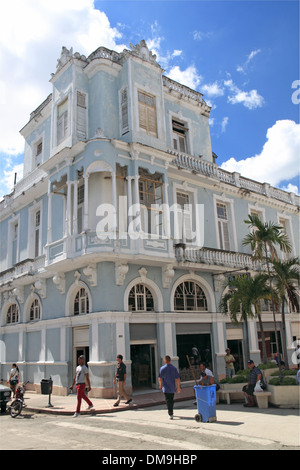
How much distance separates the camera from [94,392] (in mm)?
15758

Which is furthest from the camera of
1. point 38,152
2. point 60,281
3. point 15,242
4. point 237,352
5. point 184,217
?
point 15,242

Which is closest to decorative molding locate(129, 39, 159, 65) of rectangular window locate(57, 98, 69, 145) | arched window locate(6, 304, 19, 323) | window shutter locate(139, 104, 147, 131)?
window shutter locate(139, 104, 147, 131)

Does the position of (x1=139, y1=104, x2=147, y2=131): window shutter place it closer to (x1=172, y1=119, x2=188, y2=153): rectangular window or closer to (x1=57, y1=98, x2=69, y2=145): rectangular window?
(x1=172, y1=119, x2=188, y2=153): rectangular window

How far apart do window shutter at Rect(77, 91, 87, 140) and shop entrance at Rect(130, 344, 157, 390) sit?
32.9 ft

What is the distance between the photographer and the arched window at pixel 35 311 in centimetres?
2156

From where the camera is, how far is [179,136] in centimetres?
2305

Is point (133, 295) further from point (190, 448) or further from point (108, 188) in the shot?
point (190, 448)

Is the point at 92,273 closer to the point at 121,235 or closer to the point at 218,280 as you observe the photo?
the point at 121,235

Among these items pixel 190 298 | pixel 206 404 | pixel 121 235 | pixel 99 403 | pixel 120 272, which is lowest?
pixel 99 403

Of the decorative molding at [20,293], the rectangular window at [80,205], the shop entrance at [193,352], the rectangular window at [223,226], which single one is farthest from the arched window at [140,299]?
the decorative molding at [20,293]

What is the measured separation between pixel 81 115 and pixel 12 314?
12.5 m

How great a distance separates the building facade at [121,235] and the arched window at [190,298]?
0.19ft

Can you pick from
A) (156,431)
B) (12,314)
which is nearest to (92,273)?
(156,431)

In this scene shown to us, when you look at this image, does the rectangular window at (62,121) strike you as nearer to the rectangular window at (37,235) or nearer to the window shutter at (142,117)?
the window shutter at (142,117)
